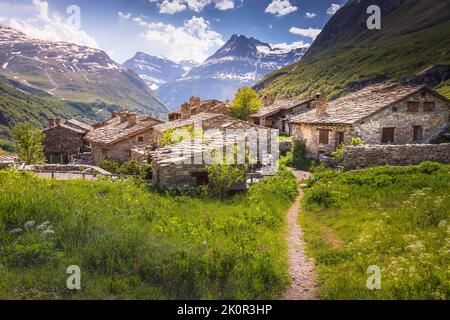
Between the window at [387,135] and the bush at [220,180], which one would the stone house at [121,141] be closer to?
the window at [387,135]

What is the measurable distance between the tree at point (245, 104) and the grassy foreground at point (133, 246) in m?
43.1

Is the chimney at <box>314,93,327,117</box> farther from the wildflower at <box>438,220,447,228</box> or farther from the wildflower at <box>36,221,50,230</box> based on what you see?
the wildflower at <box>36,221,50,230</box>

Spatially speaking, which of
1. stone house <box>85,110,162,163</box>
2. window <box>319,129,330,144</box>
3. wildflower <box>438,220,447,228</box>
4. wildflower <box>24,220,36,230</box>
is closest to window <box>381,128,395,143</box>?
window <box>319,129,330,144</box>

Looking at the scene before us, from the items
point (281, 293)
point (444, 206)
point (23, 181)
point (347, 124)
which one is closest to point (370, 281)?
point (281, 293)

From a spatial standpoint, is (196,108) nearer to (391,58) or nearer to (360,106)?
(360,106)

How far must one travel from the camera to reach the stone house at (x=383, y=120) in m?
28.3

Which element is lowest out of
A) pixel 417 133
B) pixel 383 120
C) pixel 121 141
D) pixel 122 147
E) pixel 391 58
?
pixel 122 147

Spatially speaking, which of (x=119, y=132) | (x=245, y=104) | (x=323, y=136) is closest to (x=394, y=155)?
(x=323, y=136)

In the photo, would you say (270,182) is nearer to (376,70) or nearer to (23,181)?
(23,181)

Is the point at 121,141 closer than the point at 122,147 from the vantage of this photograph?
Yes

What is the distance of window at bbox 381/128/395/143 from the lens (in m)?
29.1

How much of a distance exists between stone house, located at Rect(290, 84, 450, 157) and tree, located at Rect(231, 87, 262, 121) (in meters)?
24.2

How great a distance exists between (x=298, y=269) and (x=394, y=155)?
15.5 meters

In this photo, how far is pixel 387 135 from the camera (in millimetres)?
29234
